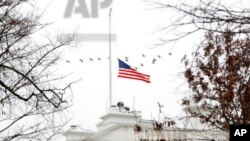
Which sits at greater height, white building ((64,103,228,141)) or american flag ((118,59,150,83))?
american flag ((118,59,150,83))

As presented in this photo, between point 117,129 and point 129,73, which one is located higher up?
point 129,73

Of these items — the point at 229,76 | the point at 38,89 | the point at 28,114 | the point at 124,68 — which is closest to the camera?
the point at 38,89

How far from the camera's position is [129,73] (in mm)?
32875

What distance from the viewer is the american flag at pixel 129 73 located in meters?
31.8

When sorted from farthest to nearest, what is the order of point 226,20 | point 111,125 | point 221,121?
point 111,125 → point 221,121 → point 226,20

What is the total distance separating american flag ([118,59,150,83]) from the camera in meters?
31.8

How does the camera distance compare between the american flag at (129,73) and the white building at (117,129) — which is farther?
the white building at (117,129)

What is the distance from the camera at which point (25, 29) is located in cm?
1138

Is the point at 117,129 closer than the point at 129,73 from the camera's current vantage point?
No

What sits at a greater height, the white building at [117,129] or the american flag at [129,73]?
the american flag at [129,73]

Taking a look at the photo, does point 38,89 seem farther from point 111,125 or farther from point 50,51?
point 111,125

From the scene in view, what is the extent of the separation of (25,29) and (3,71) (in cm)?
104

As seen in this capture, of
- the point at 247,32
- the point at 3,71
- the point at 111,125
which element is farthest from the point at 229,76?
the point at 111,125

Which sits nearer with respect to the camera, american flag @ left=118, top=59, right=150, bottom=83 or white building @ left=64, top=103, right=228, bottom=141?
american flag @ left=118, top=59, right=150, bottom=83
